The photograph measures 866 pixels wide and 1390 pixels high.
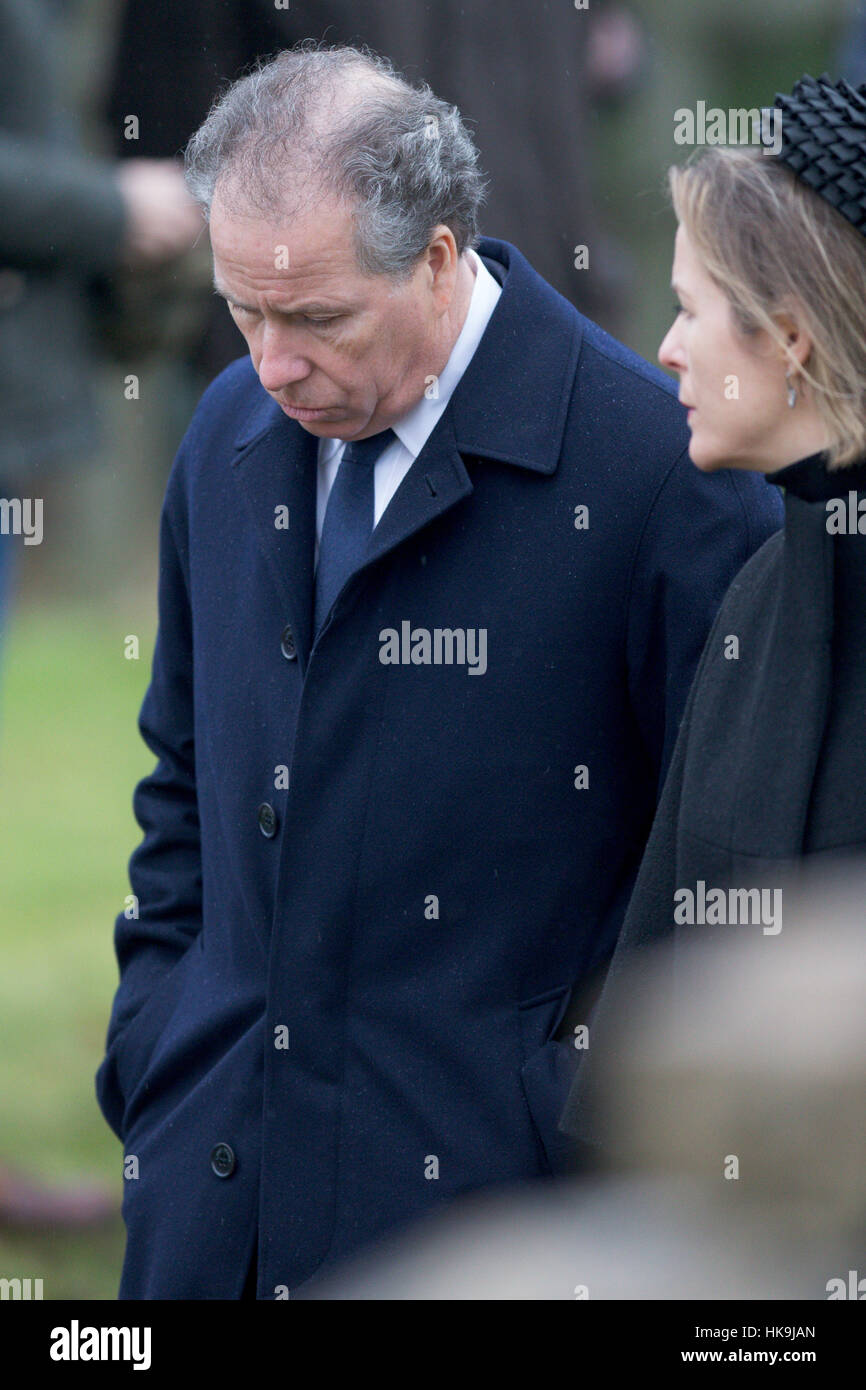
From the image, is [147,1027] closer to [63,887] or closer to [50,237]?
[50,237]

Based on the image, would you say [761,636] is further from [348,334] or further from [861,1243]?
[861,1243]

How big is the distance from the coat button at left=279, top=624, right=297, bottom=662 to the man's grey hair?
0.44 m

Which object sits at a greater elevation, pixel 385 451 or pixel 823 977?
pixel 385 451

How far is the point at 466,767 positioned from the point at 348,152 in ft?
2.33

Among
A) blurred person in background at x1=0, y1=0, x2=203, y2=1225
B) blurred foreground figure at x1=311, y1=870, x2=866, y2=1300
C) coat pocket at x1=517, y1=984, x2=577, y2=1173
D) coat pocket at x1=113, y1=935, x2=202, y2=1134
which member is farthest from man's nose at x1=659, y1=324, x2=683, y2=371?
blurred person in background at x1=0, y1=0, x2=203, y2=1225

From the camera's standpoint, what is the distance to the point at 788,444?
71.7 inches

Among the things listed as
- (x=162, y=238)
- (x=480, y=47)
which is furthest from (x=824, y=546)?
(x=480, y=47)

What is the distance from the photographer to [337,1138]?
2242 millimetres

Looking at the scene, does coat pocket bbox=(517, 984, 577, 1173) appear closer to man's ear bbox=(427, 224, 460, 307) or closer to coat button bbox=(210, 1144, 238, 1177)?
coat button bbox=(210, 1144, 238, 1177)

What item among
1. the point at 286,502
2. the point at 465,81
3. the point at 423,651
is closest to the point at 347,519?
the point at 286,502

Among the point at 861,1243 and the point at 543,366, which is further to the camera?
the point at 543,366

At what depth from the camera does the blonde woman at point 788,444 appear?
175 cm
